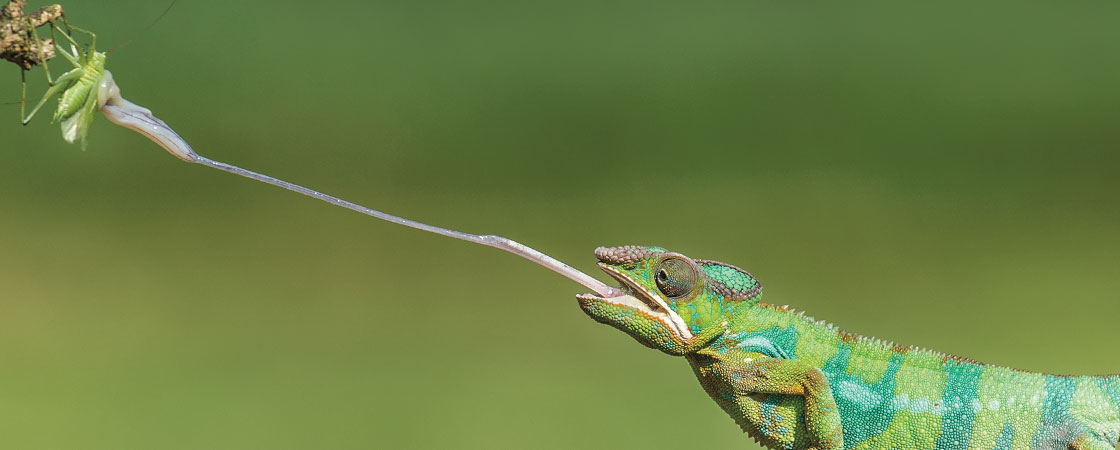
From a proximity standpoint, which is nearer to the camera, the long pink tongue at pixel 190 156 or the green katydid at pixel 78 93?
the long pink tongue at pixel 190 156

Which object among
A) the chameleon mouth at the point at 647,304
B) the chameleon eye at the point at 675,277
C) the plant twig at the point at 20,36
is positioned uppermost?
the chameleon eye at the point at 675,277

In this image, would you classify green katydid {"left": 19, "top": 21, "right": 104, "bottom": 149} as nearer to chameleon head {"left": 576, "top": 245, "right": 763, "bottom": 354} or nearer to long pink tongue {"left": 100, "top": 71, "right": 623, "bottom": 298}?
long pink tongue {"left": 100, "top": 71, "right": 623, "bottom": 298}

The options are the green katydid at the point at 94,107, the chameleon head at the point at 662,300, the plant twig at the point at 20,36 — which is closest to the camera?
the plant twig at the point at 20,36

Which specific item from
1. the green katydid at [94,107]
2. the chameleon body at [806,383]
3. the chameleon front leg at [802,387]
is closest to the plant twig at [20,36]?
the green katydid at [94,107]

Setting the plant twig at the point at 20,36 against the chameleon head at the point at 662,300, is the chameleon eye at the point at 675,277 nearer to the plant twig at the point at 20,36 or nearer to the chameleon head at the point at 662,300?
the chameleon head at the point at 662,300

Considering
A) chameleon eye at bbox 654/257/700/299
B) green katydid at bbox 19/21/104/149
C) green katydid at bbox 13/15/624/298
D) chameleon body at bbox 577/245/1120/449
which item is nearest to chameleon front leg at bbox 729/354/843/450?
chameleon body at bbox 577/245/1120/449

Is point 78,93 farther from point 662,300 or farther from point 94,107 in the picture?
point 662,300

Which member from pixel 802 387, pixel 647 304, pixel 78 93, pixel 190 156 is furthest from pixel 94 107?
pixel 802 387
